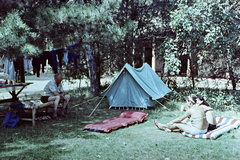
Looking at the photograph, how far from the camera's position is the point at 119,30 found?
6.30 m

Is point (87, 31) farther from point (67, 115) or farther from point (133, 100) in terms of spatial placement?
point (133, 100)

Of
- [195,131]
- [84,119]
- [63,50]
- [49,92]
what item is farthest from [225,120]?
[63,50]

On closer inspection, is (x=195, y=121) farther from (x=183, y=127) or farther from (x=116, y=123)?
(x=116, y=123)

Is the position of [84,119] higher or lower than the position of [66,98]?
lower

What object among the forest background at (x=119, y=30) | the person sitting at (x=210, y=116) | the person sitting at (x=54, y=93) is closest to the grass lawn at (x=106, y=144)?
the person sitting at (x=210, y=116)

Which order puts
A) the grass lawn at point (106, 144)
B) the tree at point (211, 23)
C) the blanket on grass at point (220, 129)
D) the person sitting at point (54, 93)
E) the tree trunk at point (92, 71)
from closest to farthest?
the grass lawn at point (106, 144), the blanket on grass at point (220, 129), the person sitting at point (54, 93), the tree at point (211, 23), the tree trunk at point (92, 71)

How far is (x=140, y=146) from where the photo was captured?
14.1 feet

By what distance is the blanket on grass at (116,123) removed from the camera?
17.3 ft

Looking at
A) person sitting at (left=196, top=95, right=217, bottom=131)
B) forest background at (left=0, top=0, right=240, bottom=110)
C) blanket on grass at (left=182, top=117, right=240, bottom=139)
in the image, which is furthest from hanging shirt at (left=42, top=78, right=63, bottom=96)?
person sitting at (left=196, top=95, right=217, bottom=131)

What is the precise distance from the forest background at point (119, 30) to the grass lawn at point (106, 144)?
5.43ft

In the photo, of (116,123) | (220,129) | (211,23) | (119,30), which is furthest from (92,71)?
(220,129)

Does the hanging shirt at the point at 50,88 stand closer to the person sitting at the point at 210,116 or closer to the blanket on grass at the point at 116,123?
the blanket on grass at the point at 116,123

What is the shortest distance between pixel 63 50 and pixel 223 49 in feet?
16.2

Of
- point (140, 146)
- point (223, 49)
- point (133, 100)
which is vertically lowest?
point (140, 146)
